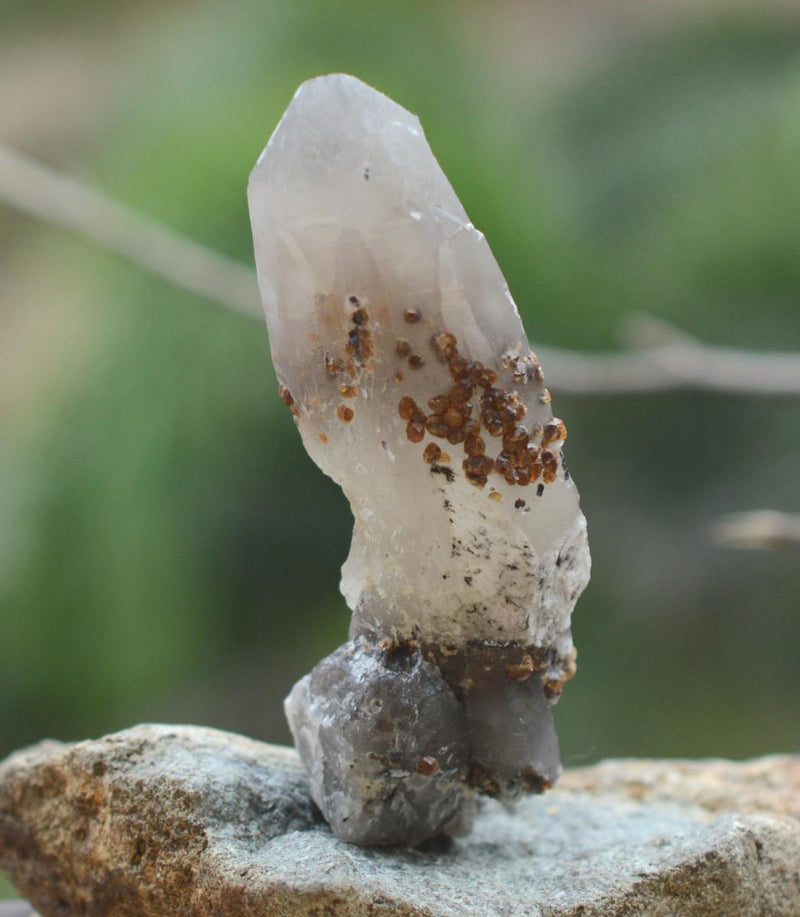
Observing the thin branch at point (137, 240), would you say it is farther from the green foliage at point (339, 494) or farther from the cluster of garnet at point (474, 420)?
the cluster of garnet at point (474, 420)

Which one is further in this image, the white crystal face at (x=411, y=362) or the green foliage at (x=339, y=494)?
the green foliage at (x=339, y=494)

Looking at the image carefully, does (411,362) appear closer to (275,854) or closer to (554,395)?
(275,854)

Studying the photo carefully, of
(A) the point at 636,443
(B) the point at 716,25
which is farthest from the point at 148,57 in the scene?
(A) the point at 636,443

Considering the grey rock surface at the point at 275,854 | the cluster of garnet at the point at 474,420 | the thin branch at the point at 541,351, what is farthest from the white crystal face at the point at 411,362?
the thin branch at the point at 541,351

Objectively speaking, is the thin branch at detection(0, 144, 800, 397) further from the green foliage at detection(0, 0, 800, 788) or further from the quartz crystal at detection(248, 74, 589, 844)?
the quartz crystal at detection(248, 74, 589, 844)

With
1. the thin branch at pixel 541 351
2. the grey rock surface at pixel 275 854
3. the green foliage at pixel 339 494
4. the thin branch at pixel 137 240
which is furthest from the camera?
the green foliage at pixel 339 494

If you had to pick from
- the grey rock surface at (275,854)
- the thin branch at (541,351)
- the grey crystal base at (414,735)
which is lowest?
the grey rock surface at (275,854)

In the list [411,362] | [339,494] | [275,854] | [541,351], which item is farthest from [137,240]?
[275,854]
